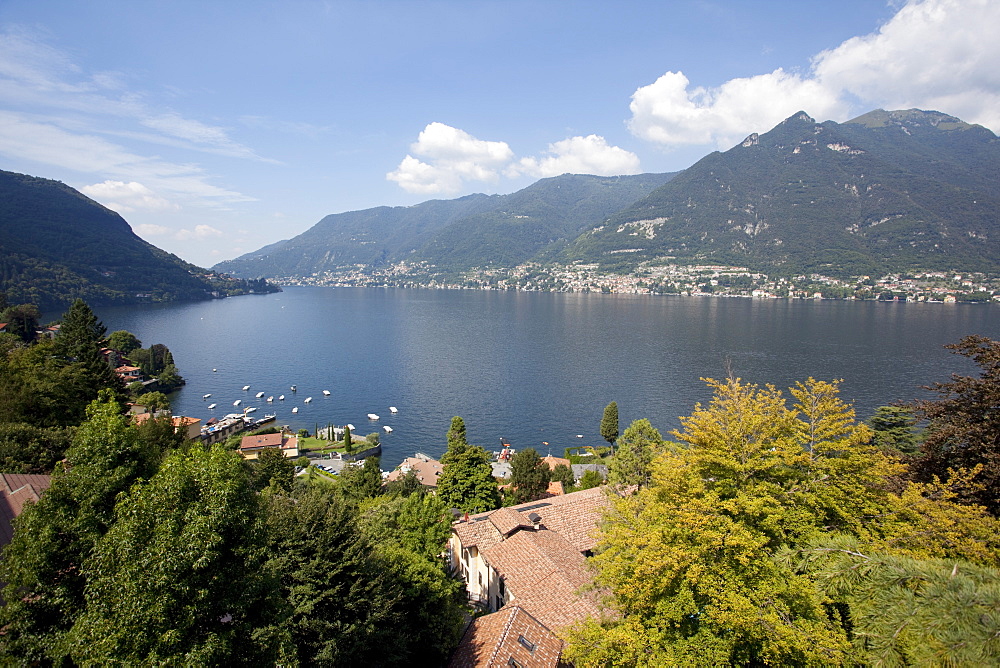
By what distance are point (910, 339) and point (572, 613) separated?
112768 mm

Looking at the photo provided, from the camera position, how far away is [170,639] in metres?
5.82

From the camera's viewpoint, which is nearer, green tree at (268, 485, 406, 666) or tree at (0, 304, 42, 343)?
green tree at (268, 485, 406, 666)

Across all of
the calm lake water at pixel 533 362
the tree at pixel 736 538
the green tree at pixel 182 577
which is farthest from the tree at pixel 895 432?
the green tree at pixel 182 577

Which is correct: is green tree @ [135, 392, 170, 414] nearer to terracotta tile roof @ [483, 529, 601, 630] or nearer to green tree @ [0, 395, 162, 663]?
terracotta tile roof @ [483, 529, 601, 630]

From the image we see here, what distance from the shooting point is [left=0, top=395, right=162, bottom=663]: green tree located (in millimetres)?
6238

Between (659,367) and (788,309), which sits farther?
(788,309)

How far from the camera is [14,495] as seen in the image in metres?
13.1

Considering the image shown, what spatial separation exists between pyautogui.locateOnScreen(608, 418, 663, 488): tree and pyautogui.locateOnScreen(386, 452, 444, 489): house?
568 inches

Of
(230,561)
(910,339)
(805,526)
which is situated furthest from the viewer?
(910,339)

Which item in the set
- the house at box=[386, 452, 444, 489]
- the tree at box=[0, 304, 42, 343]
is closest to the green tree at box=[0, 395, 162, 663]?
the house at box=[386, 452, 444, 489]

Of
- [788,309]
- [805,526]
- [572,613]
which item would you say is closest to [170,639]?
[805,526]

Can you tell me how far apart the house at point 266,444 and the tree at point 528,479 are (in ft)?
86.3

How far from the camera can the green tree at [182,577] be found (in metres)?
5.85

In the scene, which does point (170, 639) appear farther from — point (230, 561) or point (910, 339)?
point (910, 339)
